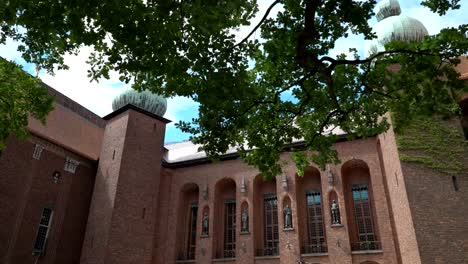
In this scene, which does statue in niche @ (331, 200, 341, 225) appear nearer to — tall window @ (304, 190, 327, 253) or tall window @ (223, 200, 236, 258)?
tall window @ (304, 190, 327, 253)

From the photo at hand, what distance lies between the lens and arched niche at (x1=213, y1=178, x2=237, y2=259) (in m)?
20.5

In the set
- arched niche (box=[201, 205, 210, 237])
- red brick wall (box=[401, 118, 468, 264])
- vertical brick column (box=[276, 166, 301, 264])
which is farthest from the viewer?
arched niche (box=[201, 205, 210, 237])

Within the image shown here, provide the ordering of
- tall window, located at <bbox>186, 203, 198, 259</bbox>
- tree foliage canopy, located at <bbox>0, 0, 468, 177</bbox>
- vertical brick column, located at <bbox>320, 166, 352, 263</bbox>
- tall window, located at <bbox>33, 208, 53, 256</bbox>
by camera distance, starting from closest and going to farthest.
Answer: tree foliage canopy, located at <bbox>0, 0, 468, 177</bbox> < vertical brick column, located at <bbox>320, 166, 352, 263</bbox> < tall window, located at <bbox>33, 208, 53, 256</bbox> < tall window, located at <bbox>186, 203, 198, 259</bbox>

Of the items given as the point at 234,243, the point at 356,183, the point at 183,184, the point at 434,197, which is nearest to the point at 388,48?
the point at 434,197

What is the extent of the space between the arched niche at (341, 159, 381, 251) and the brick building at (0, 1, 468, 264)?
5 centimetres

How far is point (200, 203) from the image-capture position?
21.9m

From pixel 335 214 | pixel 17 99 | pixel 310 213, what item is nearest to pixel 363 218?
pixel 335 214

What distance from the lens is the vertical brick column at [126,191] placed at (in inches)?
732

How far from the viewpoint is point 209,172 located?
22406 mm

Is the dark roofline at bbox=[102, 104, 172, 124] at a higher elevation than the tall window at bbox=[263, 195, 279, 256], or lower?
higher

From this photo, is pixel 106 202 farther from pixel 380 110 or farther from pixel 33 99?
pixel 380 110

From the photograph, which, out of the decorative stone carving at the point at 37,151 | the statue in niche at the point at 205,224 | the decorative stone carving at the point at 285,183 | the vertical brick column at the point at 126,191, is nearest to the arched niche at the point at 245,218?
the statue in niche at the point at 205,224

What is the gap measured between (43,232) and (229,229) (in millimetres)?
9415

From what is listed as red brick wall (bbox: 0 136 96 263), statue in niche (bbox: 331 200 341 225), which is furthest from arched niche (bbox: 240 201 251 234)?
red brick wall (bbox: 0 136 96 263)
